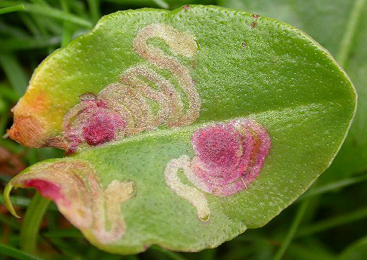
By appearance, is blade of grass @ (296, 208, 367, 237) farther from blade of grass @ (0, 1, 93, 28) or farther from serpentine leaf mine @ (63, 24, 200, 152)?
blade of grass @ (0, 1, 93, 28)

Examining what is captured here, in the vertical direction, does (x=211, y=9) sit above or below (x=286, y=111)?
above

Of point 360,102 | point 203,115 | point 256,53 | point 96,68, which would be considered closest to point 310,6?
point 360,102

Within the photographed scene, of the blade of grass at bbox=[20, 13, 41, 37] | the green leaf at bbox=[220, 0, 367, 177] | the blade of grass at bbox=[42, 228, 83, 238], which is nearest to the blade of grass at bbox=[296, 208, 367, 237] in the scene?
the green leaf at bbox=[220, 0, 367, 177]

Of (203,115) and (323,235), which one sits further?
(323,235)

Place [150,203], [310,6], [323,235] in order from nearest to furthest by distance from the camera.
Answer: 1. [150,203]
2. [310,6]
3. [323,235]

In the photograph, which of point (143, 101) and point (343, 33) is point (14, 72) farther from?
point (343, 33)

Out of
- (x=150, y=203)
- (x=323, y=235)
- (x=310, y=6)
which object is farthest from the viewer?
(x=323, y=235)

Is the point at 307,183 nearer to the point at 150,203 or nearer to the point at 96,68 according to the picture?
the point at 150,203
